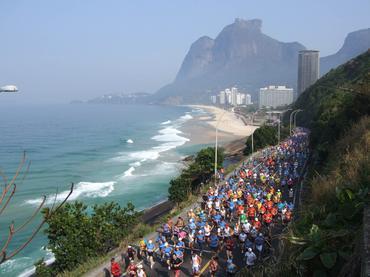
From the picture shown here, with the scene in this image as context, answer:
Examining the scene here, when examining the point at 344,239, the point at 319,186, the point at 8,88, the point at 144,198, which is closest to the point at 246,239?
the point at 319,186

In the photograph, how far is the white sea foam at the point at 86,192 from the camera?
113 feet

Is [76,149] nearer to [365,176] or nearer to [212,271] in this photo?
[212,271]

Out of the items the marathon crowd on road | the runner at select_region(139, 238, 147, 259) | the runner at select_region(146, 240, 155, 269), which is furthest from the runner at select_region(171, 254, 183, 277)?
the runner at select_region(139, 238, 147, 259)

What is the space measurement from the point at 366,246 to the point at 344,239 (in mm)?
1300

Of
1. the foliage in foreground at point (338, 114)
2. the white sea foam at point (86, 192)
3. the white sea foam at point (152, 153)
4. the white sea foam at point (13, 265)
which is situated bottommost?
the white sea foam at point (152, 153)

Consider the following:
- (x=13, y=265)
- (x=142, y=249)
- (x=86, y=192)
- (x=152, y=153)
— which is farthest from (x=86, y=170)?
(x=142, y=249)

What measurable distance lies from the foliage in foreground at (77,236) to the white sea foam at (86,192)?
63.3ft

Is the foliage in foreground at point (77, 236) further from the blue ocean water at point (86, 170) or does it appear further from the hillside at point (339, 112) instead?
the hillside at point (339, 112)

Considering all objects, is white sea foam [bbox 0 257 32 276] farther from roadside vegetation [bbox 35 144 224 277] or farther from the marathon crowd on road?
the marathon crowd on road

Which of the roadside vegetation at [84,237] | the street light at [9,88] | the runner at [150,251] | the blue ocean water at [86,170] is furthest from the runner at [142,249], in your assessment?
the street light at [9,88]

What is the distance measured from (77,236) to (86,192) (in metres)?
22.9

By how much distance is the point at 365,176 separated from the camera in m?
6.24

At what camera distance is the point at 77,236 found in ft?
46.6

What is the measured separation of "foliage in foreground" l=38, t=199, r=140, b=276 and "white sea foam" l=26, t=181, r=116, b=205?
1928 centimetres
